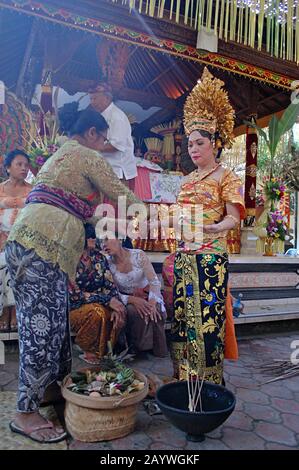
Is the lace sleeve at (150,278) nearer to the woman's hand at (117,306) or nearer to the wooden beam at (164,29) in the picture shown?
the woman's hand at (117,306)

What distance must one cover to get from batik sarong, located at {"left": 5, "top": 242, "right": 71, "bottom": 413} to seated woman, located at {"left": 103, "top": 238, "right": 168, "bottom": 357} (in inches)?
47.7

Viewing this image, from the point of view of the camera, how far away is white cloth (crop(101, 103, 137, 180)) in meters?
5.13

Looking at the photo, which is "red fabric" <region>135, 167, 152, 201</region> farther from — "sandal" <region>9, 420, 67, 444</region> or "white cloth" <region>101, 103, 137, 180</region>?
"sandal" <region>9, 420, 67, 444</region>

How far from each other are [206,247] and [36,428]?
4.73 feet

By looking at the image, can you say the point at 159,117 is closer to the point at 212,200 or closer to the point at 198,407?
the point at 212,200

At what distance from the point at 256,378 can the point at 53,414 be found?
1.76 meters

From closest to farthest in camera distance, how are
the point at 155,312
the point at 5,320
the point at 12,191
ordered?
the point at 155,312, the point at 5,320, the point at 12,191

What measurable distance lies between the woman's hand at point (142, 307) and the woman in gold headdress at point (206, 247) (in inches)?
27.0

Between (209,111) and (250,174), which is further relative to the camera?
(250,174)

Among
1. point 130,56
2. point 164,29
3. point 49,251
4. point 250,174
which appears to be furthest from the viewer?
point 250,174

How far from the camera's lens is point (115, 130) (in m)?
5.18

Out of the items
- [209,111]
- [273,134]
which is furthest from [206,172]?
[273,134]

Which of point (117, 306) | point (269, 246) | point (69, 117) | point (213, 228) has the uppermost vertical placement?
point (69, 117)
